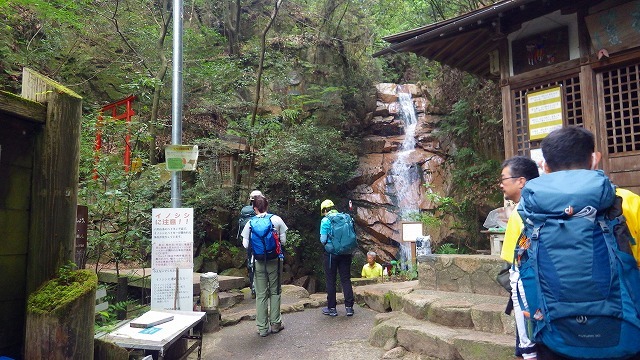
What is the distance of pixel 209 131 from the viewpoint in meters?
15.9

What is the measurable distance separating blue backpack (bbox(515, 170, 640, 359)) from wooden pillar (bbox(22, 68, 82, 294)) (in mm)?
2707

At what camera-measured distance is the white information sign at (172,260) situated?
19.2 feet

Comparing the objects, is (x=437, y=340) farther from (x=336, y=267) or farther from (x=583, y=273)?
(x=583, y=273)

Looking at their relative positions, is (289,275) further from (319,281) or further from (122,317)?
(122,317)

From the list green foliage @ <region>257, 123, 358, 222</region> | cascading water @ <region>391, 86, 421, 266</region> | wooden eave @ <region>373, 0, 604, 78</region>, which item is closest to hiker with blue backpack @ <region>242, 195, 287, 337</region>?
wooden eave @ <region>373, 0, 604, 78</region>

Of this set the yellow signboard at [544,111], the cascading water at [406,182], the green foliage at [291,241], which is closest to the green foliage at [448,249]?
the cascading water at [406,182]

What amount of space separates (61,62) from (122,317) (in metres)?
10.4

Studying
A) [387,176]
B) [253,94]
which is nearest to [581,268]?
[387,176]

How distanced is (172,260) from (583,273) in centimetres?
521

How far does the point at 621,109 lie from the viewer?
5891mm

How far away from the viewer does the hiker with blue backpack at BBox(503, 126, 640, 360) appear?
183cm

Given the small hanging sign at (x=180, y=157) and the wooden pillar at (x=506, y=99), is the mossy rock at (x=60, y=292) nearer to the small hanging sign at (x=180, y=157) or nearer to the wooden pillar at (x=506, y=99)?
the small hanging sign at (x=180, y=157)

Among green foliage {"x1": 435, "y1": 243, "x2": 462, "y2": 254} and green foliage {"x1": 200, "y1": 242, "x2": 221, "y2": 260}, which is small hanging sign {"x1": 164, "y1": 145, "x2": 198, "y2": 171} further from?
green foliage {"x1": 435, "y1": 243, "x2": 462, "y2": 254}

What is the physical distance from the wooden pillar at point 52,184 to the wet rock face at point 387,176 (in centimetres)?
1360
